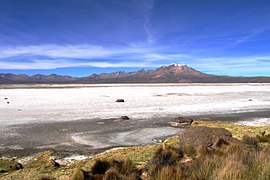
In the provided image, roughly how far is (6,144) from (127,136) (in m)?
5.19

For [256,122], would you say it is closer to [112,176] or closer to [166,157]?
[166,157]

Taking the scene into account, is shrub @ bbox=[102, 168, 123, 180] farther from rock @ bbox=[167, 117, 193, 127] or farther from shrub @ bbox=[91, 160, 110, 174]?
rock @ bbox=[167, 117, 193, 127]

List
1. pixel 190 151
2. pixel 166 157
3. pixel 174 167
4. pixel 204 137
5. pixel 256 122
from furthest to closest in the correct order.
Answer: pixel 256 122
pixel 204 137
pixel 190 151
pixel 166 157
pixel 174 167

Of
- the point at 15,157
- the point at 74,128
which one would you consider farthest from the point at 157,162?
the point at 74,128

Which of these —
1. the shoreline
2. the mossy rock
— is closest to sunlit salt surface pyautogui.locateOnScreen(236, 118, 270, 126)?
the shoreline

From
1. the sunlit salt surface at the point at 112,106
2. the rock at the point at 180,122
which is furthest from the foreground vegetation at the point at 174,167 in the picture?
the sunlit salt surface at the point at 112,106

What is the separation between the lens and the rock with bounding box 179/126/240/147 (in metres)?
A: 9.07

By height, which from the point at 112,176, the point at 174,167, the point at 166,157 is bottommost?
the point at 166,157

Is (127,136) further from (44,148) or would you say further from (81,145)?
Result: (44,148)

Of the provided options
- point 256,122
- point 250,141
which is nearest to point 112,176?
point 250,141

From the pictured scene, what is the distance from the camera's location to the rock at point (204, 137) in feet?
29.8

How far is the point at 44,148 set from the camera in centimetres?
1176

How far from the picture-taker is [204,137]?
31.1ft

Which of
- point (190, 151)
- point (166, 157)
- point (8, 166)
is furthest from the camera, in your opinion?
point (8, 166)
